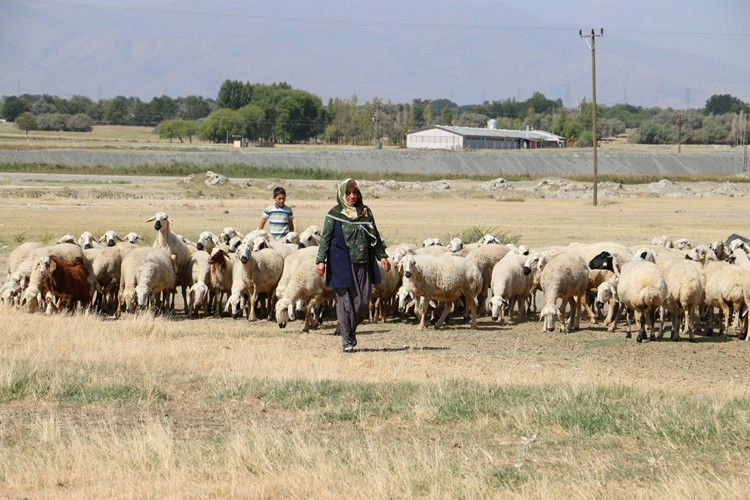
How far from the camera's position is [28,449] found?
9.20 meters

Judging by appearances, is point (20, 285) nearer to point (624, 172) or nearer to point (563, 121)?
point (624, 172)

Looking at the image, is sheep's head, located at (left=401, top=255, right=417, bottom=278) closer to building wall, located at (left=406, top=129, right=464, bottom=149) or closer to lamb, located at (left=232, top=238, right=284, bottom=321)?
lamb, located at (left=232, top=238, right=284, bottom=321)

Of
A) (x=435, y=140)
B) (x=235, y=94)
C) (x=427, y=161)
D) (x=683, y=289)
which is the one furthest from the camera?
(x=235, y=94)

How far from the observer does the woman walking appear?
14.7 metres

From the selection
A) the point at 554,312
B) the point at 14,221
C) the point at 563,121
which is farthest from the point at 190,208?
the point at 563,121

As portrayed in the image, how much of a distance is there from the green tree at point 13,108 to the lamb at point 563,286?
180m

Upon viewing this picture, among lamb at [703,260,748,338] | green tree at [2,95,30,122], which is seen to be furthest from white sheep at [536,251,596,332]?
green tree at [2,95,30,122]

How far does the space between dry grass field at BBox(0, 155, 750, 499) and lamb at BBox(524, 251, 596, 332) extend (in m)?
0.33

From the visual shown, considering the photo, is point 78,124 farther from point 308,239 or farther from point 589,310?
point 589,310

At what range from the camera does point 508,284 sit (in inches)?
762

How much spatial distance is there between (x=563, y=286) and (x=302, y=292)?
4.47m

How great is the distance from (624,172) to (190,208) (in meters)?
57.1

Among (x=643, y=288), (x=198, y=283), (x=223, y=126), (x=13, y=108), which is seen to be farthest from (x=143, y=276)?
(x=13, y=108)

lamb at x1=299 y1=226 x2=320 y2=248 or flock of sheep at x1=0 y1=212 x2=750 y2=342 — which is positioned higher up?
lamb at x1=299 y1=226 x2=320 y2=248
